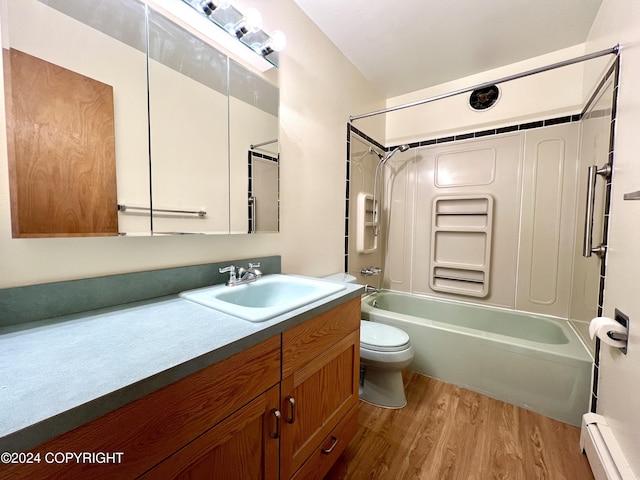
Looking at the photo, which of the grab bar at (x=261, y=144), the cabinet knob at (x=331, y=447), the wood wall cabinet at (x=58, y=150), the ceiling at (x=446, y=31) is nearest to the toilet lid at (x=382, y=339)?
the cabinet knob at (x=331, y=447)

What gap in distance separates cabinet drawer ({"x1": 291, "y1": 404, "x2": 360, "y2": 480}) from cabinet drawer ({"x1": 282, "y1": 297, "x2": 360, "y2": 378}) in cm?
39

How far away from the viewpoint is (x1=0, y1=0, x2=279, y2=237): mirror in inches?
30.4

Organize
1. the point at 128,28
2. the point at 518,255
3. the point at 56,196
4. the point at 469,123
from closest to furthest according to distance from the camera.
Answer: the point at 56,196
the point at 128,28
the point at 518,255
the point at 469,123

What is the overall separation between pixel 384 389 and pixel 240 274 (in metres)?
1.19

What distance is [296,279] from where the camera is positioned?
1373mm

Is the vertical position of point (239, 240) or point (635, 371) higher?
point (239, 240)

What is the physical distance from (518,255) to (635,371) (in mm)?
1377

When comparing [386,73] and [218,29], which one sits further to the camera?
[386,73]

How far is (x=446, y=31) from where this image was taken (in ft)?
5.98

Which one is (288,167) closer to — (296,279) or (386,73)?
(296,279)

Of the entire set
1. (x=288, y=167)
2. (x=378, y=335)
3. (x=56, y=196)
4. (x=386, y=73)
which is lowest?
(x=378, y=335)

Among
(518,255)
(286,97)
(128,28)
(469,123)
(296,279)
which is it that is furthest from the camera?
(469,123)

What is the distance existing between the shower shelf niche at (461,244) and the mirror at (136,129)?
1.84 metres

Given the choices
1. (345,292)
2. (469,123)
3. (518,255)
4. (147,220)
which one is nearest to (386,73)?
(469,123)
